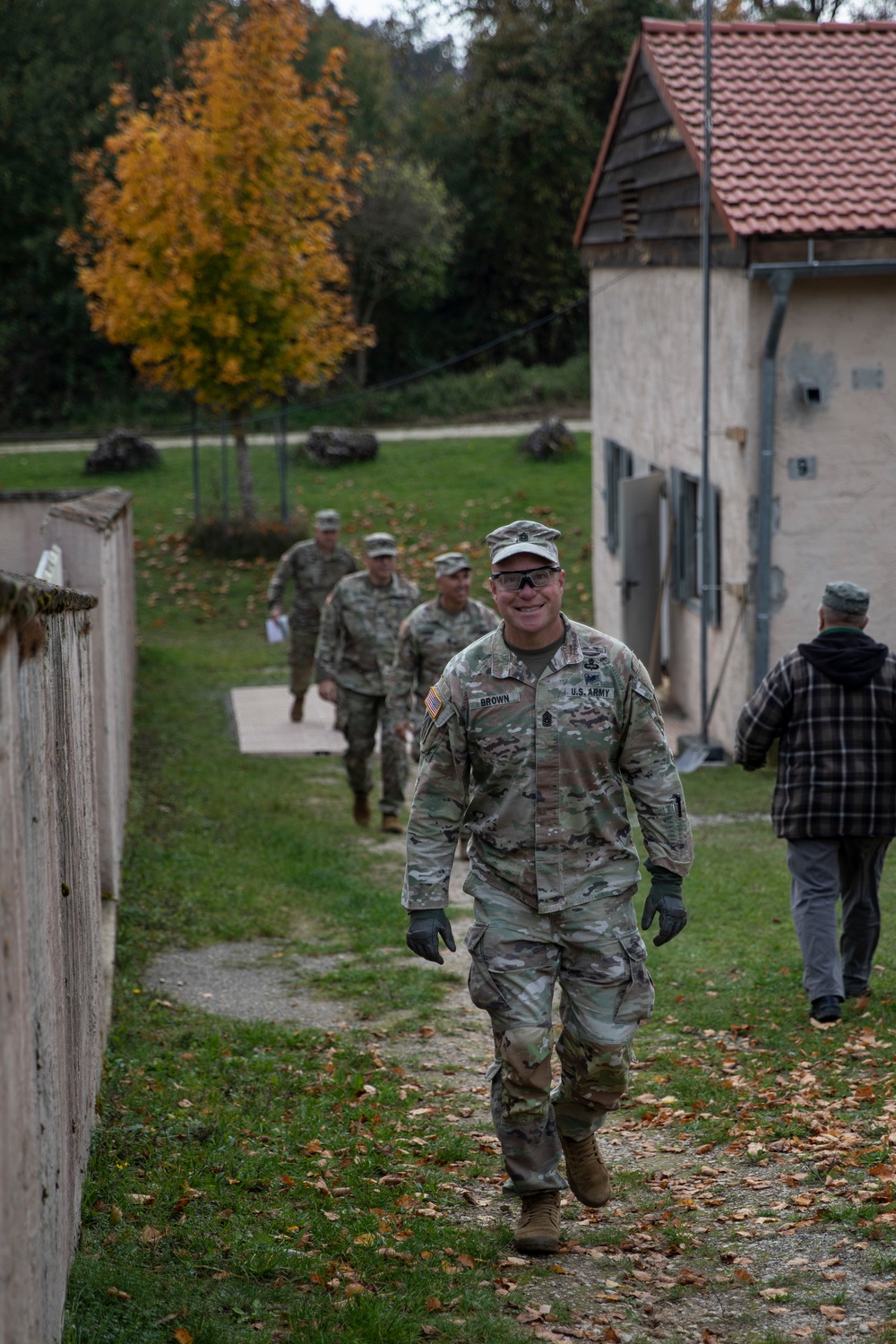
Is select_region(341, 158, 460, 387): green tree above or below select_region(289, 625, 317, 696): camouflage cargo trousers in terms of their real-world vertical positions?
above

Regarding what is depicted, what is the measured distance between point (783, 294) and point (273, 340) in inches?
449

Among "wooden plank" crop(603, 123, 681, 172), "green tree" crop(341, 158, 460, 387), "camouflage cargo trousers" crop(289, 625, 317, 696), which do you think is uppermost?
"green tree" crop(341, 158, 460, 387)

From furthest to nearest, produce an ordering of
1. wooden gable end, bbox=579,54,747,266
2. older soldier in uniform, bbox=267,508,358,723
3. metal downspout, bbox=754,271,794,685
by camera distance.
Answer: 1. older soldier in uniform, bbox=267,508,358,723
2. wooden gable end, bbox=579,54,747,266
3. metal downspout, bbox=754,271,794,685

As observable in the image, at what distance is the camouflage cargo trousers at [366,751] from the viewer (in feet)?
36.1

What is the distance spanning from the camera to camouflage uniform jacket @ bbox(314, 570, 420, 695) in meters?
10.8

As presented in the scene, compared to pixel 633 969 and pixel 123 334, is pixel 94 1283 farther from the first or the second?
pixel 123 334

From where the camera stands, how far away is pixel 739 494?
12.9 metres

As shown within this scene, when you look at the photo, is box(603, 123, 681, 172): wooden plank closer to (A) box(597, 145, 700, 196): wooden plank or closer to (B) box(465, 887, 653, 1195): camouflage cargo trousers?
(A) box(597, 145, 700, 196): wooden plank

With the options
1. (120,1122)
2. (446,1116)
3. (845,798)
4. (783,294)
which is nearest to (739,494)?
(783,294)

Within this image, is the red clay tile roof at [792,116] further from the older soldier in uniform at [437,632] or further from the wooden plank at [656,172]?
the older soldier in uniform at [437,632]

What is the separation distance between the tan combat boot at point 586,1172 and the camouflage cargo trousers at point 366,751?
6.05 metres

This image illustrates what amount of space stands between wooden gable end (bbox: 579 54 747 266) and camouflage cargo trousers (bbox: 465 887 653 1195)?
878 cm

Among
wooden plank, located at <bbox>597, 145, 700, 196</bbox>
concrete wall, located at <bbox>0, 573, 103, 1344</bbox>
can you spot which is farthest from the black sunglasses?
wooden plank, located at <bbox>597, 145, 700, 196</bbox>

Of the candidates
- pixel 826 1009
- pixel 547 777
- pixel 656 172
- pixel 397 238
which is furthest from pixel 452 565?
pixel 397 238
